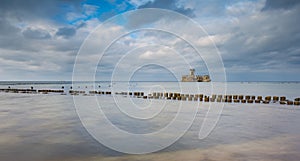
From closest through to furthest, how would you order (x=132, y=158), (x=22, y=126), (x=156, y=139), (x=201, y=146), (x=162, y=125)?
(x=132, y=158)
(x=201, y=146)
(x=156, y=139)
(x=22, y=126)
(x=162, y=125)

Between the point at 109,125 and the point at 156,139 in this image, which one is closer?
the point at 156,139

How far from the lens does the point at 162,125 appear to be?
54.3 feet

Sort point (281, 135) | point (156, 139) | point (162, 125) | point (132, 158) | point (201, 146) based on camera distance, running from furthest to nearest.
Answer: point (162, 125) < point (281, 135) < point (156, 139) < point (201, 146) < point (132, 158)

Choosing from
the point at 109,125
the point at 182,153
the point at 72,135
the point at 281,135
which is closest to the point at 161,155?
the point at 182,153

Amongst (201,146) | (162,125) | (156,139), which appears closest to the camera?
(201,146)

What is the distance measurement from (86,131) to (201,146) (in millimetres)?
7275

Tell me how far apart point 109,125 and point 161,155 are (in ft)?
24.2

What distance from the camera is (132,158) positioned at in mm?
9406

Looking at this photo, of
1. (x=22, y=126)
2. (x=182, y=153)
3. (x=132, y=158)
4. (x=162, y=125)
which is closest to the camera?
(x=132, y=158)

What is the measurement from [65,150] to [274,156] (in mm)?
9151

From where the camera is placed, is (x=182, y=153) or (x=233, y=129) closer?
(x=182, y=153)

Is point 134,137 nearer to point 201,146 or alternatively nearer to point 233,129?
point 201,146

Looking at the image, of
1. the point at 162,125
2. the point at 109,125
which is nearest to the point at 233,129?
the point at 162,125

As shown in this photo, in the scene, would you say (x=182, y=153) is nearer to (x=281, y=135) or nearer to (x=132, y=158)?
(x=132, y=158)
